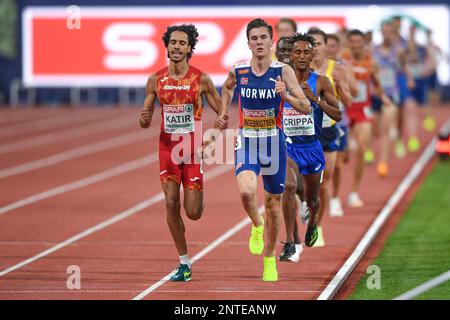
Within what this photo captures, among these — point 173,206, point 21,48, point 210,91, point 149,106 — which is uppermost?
point 210,91

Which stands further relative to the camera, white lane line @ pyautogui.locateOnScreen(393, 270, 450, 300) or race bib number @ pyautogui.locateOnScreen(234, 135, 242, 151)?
race bib number @ pyautogui.locateOnScreen(234, 135, 242, 151)

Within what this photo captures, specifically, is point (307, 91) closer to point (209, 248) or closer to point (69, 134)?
point (209, 248)

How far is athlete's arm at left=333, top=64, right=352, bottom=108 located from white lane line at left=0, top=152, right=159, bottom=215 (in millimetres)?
5667

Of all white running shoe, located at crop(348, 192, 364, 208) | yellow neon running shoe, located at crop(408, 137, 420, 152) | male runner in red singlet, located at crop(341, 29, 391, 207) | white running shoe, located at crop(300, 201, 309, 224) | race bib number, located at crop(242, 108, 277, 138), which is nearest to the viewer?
race bib number, located at crop(242, 108, 277, 138)

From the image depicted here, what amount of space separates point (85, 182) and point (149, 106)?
34.4ft

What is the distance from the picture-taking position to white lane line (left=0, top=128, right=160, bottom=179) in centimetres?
2461

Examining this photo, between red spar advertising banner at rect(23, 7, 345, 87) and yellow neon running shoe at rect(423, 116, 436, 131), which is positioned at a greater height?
red spar advertising banner at rect(23, 7, 345, 87)

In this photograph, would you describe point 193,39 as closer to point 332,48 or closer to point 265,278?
point 265,278

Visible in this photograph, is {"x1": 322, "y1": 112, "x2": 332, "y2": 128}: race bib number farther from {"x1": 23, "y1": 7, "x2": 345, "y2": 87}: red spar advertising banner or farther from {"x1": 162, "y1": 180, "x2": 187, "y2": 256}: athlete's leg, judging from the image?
{"x1": 23, "y1": 7, "x2": 345, "y2": 87}: red spar advertising banner

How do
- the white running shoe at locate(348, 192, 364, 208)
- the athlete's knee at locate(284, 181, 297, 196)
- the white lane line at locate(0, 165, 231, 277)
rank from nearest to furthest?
the athlete's knee at locate(284, 181, 297, 196) < the white lane line at locate(0, 165, 231, 277) < the white running shoe at locate(348, 192, 364, 208)

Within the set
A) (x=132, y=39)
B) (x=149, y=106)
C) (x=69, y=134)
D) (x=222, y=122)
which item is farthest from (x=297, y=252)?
(x=132, y=39)

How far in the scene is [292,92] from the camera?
38.9ft

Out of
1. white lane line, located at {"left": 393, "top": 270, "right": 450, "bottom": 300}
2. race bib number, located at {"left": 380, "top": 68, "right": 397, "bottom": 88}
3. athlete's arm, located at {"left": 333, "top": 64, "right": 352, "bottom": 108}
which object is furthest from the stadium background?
white lane line, located at {"left": 393, "top": 270, "right": 450, "bottom": 300}

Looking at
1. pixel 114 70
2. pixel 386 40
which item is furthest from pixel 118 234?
pixel 114 70
